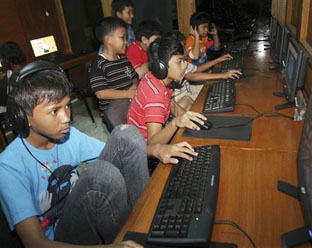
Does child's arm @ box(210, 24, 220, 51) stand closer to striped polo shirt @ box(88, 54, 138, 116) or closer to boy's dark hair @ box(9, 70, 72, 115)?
striped polo shirt @ box(88, 54, 138, 116)

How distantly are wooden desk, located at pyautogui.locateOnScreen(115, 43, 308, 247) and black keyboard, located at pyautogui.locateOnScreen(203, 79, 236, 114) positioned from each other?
0.67 ft

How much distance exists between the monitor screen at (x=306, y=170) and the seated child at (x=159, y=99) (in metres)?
0.50

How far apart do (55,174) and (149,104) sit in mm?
512

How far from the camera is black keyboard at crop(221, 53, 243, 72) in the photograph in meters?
2.05

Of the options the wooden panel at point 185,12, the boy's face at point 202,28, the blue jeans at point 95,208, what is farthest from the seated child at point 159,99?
the wooden panel at point 185,12

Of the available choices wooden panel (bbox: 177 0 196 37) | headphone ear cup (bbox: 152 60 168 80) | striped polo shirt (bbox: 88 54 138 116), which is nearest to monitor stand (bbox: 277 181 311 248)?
headphone ear cup (bbox: 152 60 168 80)

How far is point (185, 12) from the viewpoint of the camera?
389 cm

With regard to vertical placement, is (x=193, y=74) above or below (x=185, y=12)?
below

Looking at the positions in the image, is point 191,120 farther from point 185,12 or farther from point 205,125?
point 185,12

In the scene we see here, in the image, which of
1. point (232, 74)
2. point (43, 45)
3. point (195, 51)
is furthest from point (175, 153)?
point (43, 45)

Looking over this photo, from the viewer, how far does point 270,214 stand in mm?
698

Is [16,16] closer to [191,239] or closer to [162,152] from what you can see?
[162,152]

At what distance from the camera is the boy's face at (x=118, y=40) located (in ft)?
7.02

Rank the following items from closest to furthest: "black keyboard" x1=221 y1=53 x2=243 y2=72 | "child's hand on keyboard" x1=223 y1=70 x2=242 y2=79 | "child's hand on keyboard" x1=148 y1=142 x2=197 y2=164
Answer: "child's hand on keyboard" x1=148 y1=142 x2=197 y2=164
"child's hand on keyboard" x1=223 y1=70 x2=242 y2=79
"black keyboard" x1=221 y1=53 x2=243 y2=72
